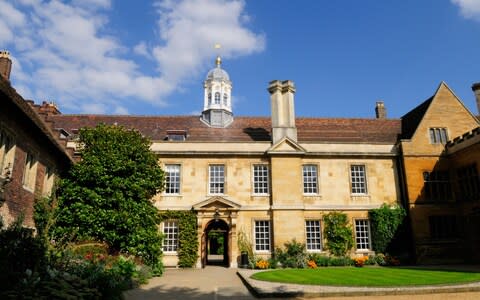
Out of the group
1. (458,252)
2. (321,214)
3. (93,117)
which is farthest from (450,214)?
(93,117)

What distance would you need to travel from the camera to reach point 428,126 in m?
22.8

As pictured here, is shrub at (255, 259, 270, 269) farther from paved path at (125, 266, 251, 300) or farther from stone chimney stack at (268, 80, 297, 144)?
stone chimney stack at (268, 80, 297, 144)

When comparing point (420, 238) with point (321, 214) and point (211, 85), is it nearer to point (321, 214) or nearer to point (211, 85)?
point (321, 214)

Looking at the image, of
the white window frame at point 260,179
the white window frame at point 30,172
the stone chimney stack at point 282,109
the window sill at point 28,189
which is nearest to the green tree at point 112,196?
the window sill at point 28,189

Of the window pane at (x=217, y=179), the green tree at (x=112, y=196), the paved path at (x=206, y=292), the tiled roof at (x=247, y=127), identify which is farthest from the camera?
the tiled roof at (x=247, y=127)

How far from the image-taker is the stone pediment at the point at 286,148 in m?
22.1

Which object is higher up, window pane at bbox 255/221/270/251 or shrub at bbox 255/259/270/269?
window pane at bbox 255/221/270/251

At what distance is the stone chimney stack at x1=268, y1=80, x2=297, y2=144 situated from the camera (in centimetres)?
2288

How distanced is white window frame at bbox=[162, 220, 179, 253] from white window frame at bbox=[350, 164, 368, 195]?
36.5 feet

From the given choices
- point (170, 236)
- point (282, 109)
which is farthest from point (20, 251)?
point (282, 109)

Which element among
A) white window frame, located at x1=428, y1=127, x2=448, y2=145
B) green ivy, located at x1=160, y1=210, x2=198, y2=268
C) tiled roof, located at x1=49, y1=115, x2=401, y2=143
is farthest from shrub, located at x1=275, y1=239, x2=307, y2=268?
white window frame, located at x1=428, y1=127, x2=448, y2=145

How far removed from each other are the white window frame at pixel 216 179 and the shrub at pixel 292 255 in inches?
193

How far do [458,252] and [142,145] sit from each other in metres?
19.0

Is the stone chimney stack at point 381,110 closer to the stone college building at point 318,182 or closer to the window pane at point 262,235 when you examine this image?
the stone college building at point 318,182
